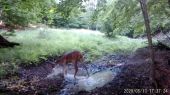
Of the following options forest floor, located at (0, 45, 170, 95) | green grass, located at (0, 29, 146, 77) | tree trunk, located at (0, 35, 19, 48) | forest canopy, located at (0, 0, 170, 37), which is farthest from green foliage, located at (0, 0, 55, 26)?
forest floor, located at (0, 45, 170, 95)

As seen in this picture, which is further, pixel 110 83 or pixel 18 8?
pixel 18 8

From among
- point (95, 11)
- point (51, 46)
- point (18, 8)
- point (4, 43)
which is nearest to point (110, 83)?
point (95, 11)

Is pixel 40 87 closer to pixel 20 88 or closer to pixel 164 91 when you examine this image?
pixel 20 88

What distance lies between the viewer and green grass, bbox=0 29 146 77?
42.5ft

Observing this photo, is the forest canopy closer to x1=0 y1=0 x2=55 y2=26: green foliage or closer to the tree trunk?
x1=0 y1=0 x2=55 y2=26: green foliage

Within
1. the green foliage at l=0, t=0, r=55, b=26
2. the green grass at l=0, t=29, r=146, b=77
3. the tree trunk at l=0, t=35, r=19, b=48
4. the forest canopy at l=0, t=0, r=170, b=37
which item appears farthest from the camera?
the tree trunk at l=0, t=35, r=19, b=48

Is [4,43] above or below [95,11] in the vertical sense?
below

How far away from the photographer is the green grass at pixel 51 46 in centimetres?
1297

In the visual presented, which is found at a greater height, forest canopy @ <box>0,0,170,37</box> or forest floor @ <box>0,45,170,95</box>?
forest canopy @ <box>0,0,170,37</box>

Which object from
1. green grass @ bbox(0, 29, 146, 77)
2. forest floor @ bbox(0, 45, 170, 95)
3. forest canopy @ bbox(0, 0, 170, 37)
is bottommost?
forest floor @ bbox(0, 45, 170, 95)

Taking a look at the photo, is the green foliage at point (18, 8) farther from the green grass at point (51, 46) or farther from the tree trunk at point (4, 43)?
the green grass at point (51, 46)

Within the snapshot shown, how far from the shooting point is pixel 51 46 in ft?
52.3

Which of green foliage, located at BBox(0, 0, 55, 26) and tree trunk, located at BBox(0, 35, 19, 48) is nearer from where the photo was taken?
green foliage, located at BBox(0, 0, 55, 26)

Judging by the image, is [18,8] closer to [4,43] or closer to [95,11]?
[4,43]
